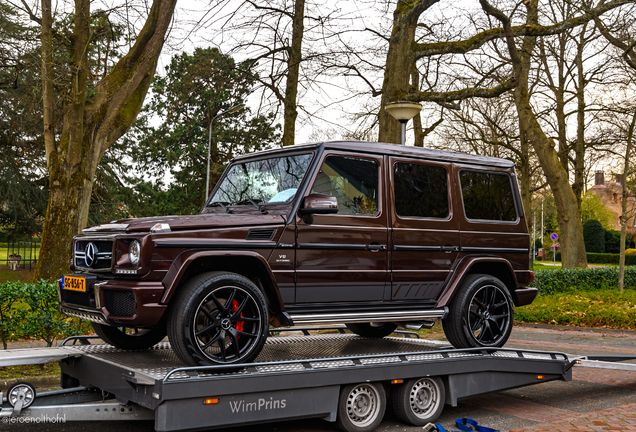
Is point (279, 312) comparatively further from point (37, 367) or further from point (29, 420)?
point (37, 367)

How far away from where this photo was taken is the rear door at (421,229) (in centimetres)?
624

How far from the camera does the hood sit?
16.5 feet

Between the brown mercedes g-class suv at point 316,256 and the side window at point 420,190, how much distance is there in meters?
0.01

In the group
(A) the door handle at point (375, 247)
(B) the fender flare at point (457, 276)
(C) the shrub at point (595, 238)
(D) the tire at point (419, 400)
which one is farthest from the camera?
(C) the shrub at point (595, 238)

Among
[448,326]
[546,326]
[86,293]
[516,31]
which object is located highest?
[516,31]

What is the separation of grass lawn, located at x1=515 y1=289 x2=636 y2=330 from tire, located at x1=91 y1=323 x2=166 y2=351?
11227 millimetres

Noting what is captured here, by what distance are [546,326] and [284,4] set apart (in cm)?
1010

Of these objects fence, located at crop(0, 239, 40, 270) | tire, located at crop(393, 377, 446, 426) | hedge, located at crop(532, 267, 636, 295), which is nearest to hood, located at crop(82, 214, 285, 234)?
tire, located at crop(393, 377, 446, 426)

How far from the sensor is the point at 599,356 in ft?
22.8

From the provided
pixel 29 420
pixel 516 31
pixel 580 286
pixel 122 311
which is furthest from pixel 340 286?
pixel 580 286

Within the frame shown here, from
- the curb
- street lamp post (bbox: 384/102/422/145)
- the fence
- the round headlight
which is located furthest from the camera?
the fence

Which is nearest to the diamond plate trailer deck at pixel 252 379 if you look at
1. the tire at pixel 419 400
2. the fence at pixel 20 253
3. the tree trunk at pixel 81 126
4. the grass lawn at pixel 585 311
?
the tire at pixel 419 400

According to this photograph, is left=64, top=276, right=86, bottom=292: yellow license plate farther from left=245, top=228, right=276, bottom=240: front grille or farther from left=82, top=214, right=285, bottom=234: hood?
left=245, top=228, right=276, bottom=240: front grille

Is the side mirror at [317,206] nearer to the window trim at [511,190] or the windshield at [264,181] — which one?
the windshield at [264,181]
